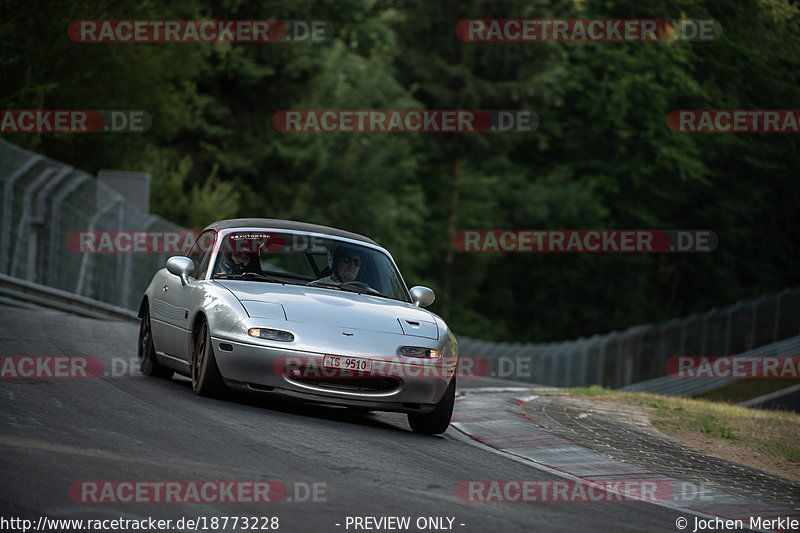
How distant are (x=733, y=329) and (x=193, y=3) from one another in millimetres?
18776

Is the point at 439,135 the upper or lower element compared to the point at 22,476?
upper

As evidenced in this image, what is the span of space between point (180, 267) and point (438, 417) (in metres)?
2.61

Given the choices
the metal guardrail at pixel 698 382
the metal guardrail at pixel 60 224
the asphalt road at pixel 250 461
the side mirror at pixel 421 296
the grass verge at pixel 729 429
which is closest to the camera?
the asphalt road at pixel 250 461

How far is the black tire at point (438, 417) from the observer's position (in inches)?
397

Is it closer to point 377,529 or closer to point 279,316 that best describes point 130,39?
point 279,316

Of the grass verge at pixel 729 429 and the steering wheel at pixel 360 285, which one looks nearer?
the steering wheel at pixel 360 285

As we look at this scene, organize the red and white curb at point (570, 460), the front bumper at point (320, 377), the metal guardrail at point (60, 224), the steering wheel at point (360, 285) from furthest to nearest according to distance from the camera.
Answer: the metal guardrail at point (60, 224) < the steering wheel at point (360, 285) < the front bumper at point (320, 377) < the red and white curb at point (570, 460)

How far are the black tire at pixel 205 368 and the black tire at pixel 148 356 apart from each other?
138 cm

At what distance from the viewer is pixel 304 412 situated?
1018 cm

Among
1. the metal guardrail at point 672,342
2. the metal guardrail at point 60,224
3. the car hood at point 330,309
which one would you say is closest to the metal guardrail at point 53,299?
the metal guardrail at point 60,224

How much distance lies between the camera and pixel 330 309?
982 centimetres

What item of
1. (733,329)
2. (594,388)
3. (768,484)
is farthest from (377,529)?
(733,329)

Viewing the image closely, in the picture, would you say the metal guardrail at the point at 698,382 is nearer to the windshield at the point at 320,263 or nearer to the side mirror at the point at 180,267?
the windshield at the point at 320,263

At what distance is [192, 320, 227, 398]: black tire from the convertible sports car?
0.01 meters
